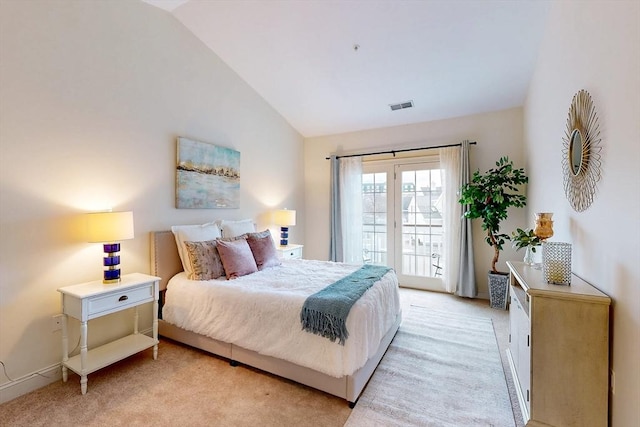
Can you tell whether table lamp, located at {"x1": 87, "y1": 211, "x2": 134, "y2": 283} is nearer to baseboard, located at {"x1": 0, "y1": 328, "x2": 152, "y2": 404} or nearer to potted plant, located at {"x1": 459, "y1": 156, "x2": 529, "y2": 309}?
baseboard, located at {"x1": 0, "y1": 328, "x2": 152, "y2": 404}

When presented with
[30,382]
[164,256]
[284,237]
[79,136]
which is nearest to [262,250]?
[164,256]

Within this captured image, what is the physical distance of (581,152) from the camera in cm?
186

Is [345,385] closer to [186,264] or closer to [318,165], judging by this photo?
[186,264]

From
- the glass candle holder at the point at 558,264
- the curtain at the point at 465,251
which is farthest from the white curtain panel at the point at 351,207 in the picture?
the glass candle holder at the point at 558,264

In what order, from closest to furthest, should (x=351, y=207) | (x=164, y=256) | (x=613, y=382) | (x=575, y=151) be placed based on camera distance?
(x=613, y=382) < (x=575, y=151) < (x=164, y=256) < (x=351, y=207)

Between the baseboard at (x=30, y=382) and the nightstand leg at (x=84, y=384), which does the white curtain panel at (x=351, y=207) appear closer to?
the nightstand leg at (x=84, y=384)

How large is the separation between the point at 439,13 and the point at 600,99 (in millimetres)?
1689

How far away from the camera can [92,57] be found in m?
2.46

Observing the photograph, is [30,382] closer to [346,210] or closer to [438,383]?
[438,383]

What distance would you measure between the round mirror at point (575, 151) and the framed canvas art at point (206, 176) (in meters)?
3.41

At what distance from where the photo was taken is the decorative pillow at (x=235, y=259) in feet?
9.36

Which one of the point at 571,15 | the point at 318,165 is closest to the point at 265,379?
the point at 571,15

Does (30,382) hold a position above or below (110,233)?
below

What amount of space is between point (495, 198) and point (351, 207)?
217 centimetres
